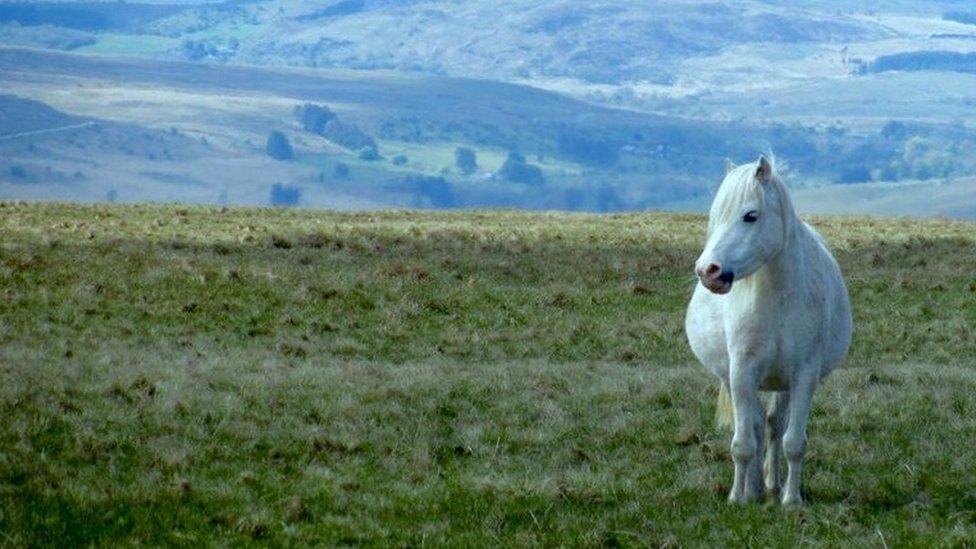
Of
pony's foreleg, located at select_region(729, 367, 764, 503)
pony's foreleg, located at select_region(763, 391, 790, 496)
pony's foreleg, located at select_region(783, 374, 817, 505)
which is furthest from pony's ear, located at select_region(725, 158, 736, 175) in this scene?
pony's foreleg, located at select_region(763, 391, 790, 496)

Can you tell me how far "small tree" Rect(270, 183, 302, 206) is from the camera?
154625 mm

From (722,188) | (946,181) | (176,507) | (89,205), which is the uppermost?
(722,188)

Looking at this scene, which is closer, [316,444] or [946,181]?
[316,444]

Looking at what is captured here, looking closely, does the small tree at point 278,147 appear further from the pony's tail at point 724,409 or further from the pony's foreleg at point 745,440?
the pony's foreleg at point 745,440

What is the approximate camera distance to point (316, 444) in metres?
13.9

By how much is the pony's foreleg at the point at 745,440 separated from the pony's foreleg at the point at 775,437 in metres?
0.33

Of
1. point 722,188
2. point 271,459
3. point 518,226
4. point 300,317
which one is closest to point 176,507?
point 271,459

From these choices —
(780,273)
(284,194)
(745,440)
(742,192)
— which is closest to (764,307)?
(780,273)

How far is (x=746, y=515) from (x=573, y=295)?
16.8m

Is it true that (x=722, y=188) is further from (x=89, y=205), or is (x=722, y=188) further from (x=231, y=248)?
(x=89, y=205)

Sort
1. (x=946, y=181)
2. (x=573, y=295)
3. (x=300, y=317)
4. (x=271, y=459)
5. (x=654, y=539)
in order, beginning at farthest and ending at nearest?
1. (x=946, y=181)
2. (x=573, y=295)
3. (x=300, y=317)
4. (x=271, y=459)
5. (x=654, y=539)

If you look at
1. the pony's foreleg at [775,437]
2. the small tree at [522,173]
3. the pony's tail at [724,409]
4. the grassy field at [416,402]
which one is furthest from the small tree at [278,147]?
the pony's foreleg at [775,437]

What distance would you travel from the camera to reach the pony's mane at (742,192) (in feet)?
37.6

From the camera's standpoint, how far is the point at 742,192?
37.6 feet
